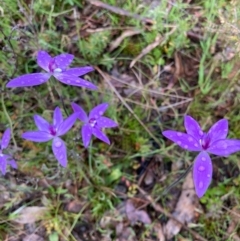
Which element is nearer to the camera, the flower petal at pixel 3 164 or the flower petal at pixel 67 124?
the flower petal at pixel 67 124

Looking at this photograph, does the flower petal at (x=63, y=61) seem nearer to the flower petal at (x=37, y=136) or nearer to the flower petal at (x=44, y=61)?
the flower petal at (x=44, y=61)

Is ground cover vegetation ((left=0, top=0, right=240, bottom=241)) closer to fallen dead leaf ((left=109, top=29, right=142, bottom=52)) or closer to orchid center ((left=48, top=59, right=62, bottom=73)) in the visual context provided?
fallen dead leaf ((left=109, top=29, right=142, bottom=52))

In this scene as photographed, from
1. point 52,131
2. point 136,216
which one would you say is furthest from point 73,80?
point 136,216

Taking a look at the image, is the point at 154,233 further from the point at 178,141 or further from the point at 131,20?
the point at 131,20

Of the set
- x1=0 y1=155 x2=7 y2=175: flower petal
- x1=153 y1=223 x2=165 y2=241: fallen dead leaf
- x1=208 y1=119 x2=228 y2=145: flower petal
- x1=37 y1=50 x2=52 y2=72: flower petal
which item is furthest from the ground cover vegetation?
x1=208 y1=119 x2=228 y2=145: flower petal

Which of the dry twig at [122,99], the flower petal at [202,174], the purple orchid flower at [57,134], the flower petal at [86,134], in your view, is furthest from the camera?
the dry twig at [122,99]

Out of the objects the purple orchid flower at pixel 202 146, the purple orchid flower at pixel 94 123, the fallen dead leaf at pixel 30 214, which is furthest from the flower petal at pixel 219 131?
the fallen dead leaf at pixel 30 214

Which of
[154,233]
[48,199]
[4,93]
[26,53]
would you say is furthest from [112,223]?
[26,53]
